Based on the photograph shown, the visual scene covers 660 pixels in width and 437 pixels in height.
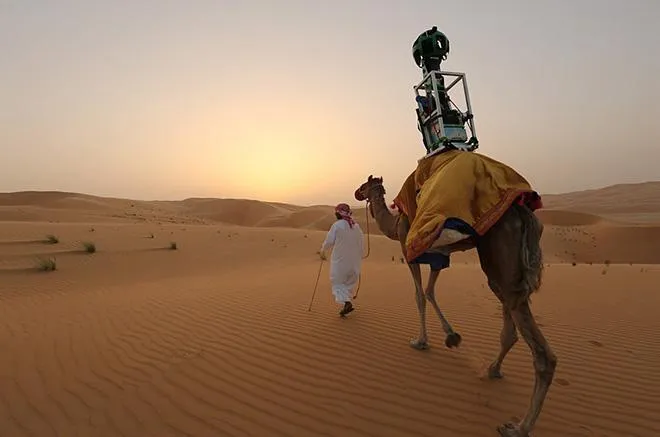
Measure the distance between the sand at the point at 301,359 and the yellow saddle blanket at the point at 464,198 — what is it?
168cm

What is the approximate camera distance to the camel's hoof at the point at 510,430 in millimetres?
3135

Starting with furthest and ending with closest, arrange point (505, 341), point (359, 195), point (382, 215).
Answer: point (359, 195) < point (382, 215) < point (505, 341)

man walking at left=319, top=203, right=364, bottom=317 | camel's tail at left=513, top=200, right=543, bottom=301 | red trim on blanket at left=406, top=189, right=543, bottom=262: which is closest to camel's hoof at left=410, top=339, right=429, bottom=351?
man walking at left=319, top=203, right=364, bottom=317

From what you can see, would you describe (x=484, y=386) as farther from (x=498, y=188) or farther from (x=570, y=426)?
(x=498, y=188)

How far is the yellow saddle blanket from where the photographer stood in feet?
10.5

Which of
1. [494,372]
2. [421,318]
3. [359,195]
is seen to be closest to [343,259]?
[359,195]

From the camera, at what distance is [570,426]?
3.39 meters

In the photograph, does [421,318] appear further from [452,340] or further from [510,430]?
[510,430]

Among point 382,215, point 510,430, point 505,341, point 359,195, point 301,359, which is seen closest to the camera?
point 510,430

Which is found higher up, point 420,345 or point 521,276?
point 521,276

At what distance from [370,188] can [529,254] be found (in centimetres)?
307

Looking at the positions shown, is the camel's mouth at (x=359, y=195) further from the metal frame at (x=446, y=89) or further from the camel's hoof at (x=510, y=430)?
the camel's hoof at (x=510, y=430)

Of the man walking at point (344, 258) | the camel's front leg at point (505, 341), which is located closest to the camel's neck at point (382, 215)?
the man walking at point (344, 258)

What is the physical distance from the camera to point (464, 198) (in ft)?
10.7
